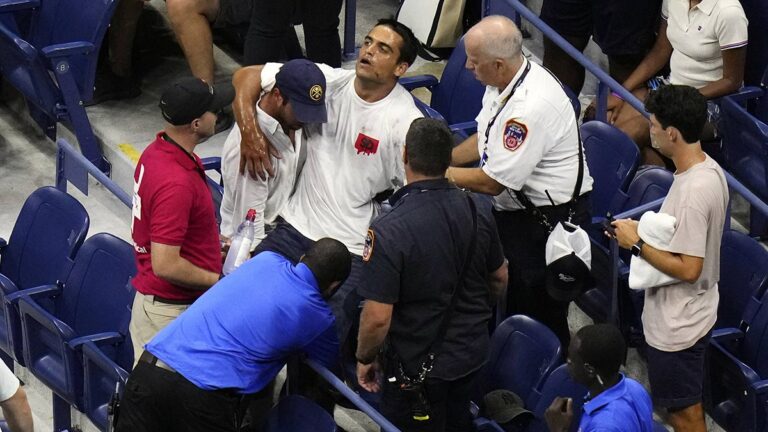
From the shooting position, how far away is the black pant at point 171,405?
5117 millimetres

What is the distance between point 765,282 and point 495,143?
4.06ft

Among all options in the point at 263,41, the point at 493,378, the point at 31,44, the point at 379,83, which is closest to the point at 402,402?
the point at 493,378

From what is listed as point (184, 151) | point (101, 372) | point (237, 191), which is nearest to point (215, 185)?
point (237, 191)

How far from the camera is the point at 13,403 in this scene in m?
4.97

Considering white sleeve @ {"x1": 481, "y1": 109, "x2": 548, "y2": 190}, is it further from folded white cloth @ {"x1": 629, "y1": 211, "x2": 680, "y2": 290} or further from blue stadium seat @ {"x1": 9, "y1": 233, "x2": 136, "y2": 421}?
blue stadium seat @ {"x1": 9, "y1": 233, "x2": 136, "y2": 421}

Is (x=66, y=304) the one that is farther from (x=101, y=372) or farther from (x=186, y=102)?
(x=186, y=102)

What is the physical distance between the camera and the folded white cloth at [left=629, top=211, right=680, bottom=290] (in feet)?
17.6

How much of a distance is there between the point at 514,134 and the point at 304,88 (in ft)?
2.86

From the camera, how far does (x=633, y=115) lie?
7.18 meters

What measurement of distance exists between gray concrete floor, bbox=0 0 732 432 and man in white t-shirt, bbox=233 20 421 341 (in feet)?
5.32

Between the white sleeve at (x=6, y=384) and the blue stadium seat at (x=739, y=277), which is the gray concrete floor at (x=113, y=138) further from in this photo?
the blue stadium seat at (x=739, y=277)

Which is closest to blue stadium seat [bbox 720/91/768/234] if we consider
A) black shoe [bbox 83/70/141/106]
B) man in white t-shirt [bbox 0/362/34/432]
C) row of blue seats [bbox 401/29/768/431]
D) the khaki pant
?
row of blue seats [bbox 401/29/768/431]

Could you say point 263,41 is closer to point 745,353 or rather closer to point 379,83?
point 379,83

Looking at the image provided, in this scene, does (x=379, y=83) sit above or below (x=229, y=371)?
above
